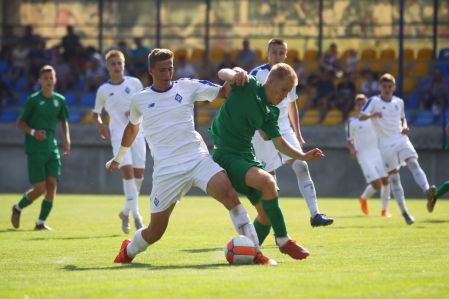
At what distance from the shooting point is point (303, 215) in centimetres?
1952

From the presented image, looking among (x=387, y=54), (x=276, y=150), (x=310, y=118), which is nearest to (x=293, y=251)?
(x=276, y=150)

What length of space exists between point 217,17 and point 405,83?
623cm

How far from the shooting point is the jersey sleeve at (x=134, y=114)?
10.4m

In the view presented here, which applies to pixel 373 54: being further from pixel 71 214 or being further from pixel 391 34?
pixel 71 214

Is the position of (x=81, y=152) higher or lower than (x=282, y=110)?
lower

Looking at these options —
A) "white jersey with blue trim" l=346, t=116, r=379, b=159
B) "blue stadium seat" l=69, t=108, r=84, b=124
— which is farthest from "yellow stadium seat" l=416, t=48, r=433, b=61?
"blue stadium seat" l=69, t=108, r=84, b=124

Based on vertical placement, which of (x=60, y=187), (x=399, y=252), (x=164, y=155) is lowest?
(x=60, y=187)

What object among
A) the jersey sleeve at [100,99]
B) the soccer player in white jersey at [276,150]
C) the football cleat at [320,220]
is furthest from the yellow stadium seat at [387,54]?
the football cleat at [320,220]

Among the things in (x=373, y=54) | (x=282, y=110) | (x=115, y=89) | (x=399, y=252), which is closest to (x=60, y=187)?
(x=373, y=54)

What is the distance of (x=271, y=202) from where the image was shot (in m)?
9.88

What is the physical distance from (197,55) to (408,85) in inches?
251

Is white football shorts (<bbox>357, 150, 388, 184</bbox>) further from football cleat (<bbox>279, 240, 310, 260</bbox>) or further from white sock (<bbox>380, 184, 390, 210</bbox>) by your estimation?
football cleat (<bbox>279, 240, 310, 260</bbox>)

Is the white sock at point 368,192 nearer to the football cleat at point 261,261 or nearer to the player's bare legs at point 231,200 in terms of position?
the football cleat at point 261,261

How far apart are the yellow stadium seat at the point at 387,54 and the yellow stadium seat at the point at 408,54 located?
35 cm
